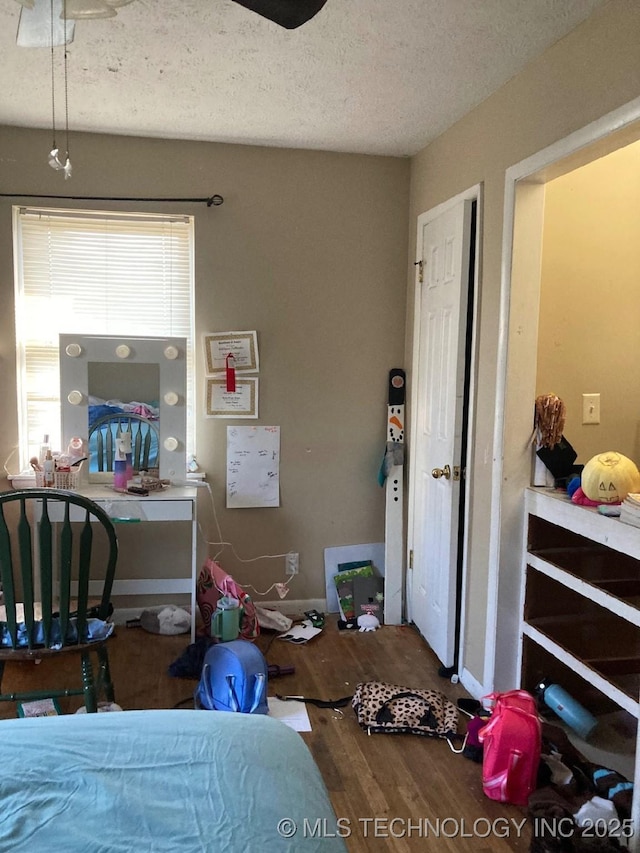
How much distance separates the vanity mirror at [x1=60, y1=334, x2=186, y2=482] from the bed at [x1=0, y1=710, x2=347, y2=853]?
1915mm

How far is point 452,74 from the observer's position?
2479 millimetres

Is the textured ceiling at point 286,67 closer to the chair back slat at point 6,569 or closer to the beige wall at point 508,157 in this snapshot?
the beige wall at point 508,157

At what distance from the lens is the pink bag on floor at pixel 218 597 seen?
317cm

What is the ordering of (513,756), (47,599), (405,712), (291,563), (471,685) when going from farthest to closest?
(291,563), (471,685), (405,712), (47,599), (513,756)

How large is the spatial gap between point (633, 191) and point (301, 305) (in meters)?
1.63

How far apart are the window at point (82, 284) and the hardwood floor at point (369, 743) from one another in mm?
1194

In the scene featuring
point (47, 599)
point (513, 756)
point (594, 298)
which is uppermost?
point (594, 298)

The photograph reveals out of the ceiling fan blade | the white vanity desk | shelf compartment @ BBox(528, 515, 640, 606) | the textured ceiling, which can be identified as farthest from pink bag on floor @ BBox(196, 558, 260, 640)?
the ceiling fan blade

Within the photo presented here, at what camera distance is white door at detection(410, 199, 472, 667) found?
2891 millimetres

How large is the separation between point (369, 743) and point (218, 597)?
1063mm

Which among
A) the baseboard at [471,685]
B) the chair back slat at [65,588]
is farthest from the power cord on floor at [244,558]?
the chair back slat at [65,588]

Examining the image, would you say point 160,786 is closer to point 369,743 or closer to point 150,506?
point 369,743

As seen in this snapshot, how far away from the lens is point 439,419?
3098 millimetres

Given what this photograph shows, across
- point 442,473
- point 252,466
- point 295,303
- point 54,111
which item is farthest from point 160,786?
point 54,111
